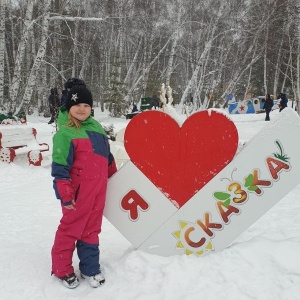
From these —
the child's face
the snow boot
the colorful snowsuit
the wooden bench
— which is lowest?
the wooden bench

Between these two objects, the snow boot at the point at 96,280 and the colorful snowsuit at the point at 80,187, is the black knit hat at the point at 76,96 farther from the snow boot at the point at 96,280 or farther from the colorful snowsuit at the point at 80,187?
the snow boot at the point at 96,280

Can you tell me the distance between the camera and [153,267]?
2.50 metres

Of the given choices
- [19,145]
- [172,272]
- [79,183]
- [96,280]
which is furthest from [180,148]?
[19,145]

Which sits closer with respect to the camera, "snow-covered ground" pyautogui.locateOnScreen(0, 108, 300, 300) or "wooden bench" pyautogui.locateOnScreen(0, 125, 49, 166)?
"snow-covered ground" pyautogui.locateOnScreen(0, 108, 300, 300)

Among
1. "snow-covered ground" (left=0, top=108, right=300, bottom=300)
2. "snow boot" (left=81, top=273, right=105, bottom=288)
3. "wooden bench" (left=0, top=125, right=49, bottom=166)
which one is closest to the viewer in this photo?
"snow-covered ground" (left=0, top=108, right=300, bottom=300)

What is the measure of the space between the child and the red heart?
28 cm

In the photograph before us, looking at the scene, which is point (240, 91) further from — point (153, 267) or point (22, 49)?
point (153, 267)

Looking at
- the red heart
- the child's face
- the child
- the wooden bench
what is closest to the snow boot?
the child

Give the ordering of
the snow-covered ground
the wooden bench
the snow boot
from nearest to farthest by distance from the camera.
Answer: the snow-covered ground, the snow boot, the wooden bench

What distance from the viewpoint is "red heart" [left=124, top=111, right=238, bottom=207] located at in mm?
2473

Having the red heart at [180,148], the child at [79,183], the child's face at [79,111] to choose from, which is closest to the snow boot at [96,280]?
the child at [79,183]

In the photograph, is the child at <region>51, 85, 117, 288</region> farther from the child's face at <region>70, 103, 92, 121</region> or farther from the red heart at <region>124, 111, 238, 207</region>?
the red heart at <region>124, 111, 238, 207</region>

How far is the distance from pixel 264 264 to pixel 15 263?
201 cm

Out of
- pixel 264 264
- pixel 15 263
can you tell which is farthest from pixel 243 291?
pixel 15 263
